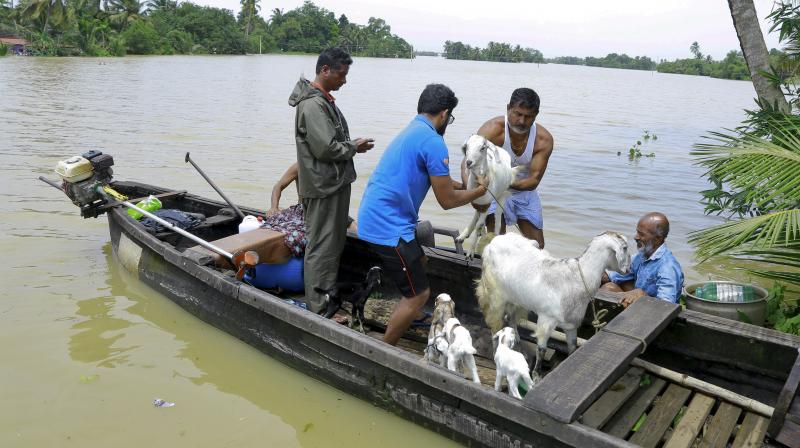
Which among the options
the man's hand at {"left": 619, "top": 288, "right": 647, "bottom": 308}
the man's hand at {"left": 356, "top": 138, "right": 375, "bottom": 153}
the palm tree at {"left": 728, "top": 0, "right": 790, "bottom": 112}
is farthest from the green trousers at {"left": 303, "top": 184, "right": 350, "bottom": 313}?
the palm tree at {"left": 728, "top": 0, "right": 790, "bottom": 112}

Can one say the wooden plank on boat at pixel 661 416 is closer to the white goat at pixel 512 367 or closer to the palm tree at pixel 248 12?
the white goat at pixel 512 367

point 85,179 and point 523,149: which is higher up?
point 523,149

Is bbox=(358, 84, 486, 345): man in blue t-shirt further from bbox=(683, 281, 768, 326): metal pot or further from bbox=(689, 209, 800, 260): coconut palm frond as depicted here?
bbox=(683, 281, 768, 326): metal pot

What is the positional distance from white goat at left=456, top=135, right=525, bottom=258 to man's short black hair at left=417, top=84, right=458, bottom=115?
546 mm

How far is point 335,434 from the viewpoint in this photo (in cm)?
442

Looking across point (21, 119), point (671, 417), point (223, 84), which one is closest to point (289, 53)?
point (223, 84)

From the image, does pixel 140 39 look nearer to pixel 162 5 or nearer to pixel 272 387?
pixel 162 5

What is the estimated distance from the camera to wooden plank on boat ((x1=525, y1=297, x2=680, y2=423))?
327 cm

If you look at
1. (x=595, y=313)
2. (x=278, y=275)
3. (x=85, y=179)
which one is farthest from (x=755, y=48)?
(x=85, y=179)

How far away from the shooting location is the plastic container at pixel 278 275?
5.68 meters

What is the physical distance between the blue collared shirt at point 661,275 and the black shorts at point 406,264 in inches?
66.5

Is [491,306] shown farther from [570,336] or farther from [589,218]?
[589,218]

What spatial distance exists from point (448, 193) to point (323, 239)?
1183 millimetres

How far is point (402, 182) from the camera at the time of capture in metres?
4.20
